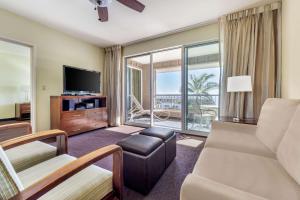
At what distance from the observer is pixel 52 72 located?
3.53m

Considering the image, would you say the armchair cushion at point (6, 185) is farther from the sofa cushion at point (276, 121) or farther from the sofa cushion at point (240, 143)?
the sofa cushion at point (276, 121)

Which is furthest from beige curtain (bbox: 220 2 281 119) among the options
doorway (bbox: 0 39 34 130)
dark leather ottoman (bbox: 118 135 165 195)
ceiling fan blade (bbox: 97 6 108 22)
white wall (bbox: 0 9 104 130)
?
doorway (bbox: 0 39 34 130)

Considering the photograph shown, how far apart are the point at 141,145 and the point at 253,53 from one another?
100 inches

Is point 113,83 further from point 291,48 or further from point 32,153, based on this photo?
point 291,48

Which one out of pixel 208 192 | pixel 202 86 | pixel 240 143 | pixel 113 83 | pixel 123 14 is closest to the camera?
pixel 208 192

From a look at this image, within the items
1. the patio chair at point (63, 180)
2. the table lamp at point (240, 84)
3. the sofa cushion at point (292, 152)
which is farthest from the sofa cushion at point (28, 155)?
the table lamp at point (240, 84)

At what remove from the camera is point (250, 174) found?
0.96 metres

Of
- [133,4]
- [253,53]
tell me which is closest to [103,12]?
[133,4]

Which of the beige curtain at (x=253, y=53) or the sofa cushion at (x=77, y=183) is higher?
the beige curtain at (x=253, y=53)

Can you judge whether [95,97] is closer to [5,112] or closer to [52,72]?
[52,72]

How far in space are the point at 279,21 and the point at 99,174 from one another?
3.40 metres

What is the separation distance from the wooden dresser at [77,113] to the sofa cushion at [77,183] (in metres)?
2.27

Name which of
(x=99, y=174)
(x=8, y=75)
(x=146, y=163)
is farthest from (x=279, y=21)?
(x=8, y=75)

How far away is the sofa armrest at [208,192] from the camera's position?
624 mm
